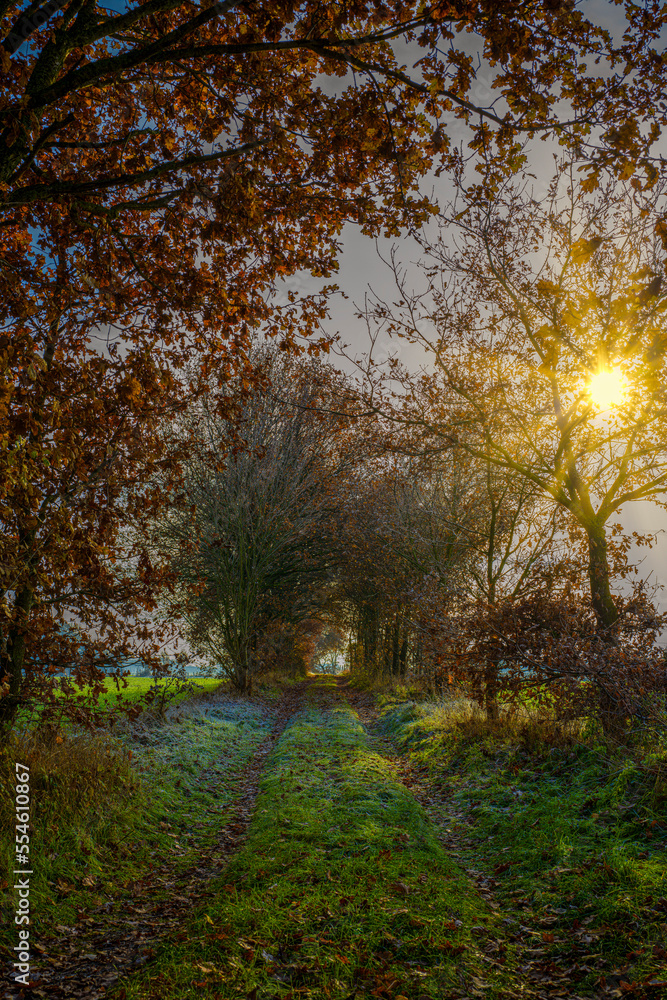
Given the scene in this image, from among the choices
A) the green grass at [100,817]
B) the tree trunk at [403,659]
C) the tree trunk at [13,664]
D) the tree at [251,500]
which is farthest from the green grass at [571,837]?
the tree trunk at [403,659]

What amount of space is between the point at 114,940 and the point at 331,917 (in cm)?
186

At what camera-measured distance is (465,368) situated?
1082 cm

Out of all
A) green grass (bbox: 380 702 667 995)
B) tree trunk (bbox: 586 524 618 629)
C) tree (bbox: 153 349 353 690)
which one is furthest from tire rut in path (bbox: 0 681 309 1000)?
tree (bbox: 153 349 353 690)

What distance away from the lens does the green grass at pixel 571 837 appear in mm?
4180

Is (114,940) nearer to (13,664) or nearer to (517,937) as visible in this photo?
(517,937)

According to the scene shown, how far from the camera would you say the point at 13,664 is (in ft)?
21.8

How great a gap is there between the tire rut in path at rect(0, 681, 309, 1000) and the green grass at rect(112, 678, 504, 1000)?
238mm

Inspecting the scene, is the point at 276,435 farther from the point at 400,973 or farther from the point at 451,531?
the point at 400,973

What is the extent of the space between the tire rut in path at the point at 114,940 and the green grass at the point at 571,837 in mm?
3060

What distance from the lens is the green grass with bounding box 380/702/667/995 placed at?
4.18 meters

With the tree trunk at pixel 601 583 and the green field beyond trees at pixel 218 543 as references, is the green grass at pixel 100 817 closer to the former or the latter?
the green field beyond trees at pixel 218 543

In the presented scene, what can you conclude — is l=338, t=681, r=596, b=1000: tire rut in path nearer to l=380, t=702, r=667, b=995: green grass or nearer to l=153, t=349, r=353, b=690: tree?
l=380, t=702, r=667, b=995: green grass

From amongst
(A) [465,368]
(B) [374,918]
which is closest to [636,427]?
(A) [465,368]

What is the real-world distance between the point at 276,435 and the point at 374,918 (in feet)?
50.5
